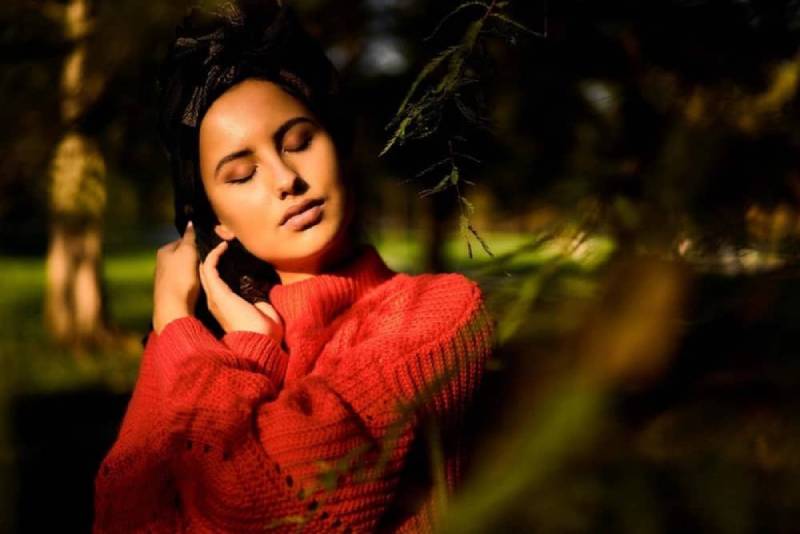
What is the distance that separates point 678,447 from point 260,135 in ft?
2.50

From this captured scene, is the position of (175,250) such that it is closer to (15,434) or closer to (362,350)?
(362,350)

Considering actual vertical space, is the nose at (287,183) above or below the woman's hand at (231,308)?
above

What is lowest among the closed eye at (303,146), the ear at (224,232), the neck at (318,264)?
the neck at (318,264)

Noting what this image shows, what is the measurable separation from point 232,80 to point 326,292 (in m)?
0.30

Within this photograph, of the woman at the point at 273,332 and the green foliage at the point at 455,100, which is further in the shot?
the woman at the point at 273,332

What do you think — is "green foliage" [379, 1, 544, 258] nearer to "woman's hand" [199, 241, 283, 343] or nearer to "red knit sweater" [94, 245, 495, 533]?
"red knit sweater" [94, 245, 495, 533]

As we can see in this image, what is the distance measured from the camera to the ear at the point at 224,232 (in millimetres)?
1159

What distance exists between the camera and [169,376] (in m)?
1.05

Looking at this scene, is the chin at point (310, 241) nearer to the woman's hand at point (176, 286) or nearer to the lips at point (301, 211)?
the lips at point (301, 211)

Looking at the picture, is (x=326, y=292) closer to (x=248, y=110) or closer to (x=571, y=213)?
(x=248, y=110)

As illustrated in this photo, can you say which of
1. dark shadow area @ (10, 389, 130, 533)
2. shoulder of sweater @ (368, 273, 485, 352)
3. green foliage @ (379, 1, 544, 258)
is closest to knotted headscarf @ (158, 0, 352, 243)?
shoulder of sweater @ (368, 273, 485, 352)

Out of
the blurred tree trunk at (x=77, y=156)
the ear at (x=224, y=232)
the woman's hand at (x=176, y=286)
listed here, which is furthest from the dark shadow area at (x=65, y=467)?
the ear at (x=224, y=232)

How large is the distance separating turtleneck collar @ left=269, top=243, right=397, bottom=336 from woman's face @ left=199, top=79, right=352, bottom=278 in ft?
0.14

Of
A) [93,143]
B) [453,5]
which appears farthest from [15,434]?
[93,143]
